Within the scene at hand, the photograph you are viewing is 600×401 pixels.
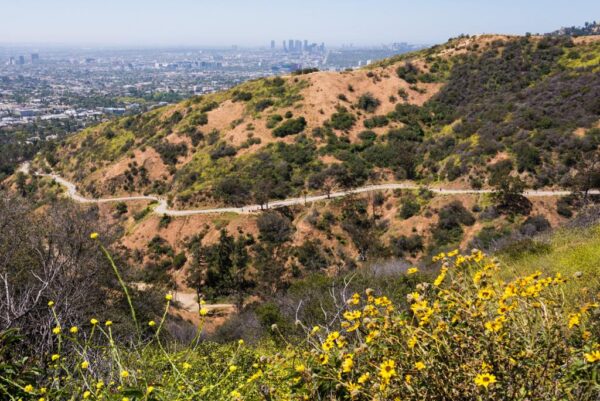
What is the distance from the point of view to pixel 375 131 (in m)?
50.8

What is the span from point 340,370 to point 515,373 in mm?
1071

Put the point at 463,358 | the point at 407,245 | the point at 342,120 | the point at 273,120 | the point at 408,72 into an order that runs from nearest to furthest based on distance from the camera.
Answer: the point at 463,358 < the point at 407,245 < the point at 342,120 < the point at 273,120 < the point at 408,72

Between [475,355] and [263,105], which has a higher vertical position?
[475,355]

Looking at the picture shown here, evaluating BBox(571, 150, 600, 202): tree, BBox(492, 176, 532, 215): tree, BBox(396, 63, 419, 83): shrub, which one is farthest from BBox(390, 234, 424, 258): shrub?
BBox(396, 63, 419, 83): shrub

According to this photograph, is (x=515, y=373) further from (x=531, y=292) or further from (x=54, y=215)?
(x=54, y=215)

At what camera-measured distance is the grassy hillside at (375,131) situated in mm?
37906

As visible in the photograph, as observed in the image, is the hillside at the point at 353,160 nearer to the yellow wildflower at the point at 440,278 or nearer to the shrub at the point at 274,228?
the shrub at the point at 274,228

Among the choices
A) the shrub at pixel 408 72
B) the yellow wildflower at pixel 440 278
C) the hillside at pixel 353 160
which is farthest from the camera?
the shrub at pixel 408 72

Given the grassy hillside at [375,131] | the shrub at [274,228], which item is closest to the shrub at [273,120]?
the grassy hillside at [375,131]

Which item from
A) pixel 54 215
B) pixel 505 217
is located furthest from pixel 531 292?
pixel 505 217

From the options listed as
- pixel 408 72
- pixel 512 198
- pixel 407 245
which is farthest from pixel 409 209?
pixel 408 72

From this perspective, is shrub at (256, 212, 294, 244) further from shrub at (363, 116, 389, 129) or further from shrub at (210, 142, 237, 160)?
shrub at (363, 116, 389, 129)

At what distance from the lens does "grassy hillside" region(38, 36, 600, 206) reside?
37.9 meters

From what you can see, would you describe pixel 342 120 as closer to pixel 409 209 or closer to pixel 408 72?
pixel 408 72
